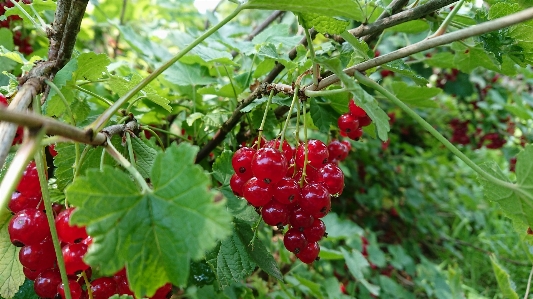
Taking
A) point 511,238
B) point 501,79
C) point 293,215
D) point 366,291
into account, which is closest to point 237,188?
point 293,215

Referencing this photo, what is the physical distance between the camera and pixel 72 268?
623 millimetres

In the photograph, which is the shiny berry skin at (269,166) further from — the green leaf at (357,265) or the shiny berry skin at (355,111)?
the green leaf at (357,265)

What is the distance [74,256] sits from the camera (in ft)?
2.01

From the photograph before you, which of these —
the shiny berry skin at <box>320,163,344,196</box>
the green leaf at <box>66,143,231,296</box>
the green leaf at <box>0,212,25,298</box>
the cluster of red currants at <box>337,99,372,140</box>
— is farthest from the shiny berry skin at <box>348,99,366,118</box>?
the green leaf at <box>0,212,25,298</box>

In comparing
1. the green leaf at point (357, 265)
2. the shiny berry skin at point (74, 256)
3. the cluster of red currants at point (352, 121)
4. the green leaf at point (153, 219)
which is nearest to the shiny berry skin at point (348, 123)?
the cluster of red currants at point (352, 121)

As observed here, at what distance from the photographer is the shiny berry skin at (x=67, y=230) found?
24.3 inches

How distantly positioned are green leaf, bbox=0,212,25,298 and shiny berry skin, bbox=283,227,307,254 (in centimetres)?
51

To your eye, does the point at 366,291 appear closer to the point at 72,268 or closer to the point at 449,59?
the point at 449,59

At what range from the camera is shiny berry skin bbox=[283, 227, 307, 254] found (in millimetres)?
759

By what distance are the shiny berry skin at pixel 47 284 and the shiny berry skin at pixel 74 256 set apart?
0.05 metres

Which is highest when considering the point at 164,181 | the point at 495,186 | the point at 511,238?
the point at 164,181

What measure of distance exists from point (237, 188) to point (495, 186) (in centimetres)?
49

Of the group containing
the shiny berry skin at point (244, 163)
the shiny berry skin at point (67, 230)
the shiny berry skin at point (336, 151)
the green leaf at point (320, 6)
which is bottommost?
the shiny berry skin at point (336, 151)

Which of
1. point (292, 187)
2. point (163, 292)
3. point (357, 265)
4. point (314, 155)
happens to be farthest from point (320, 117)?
point (357, 265)
